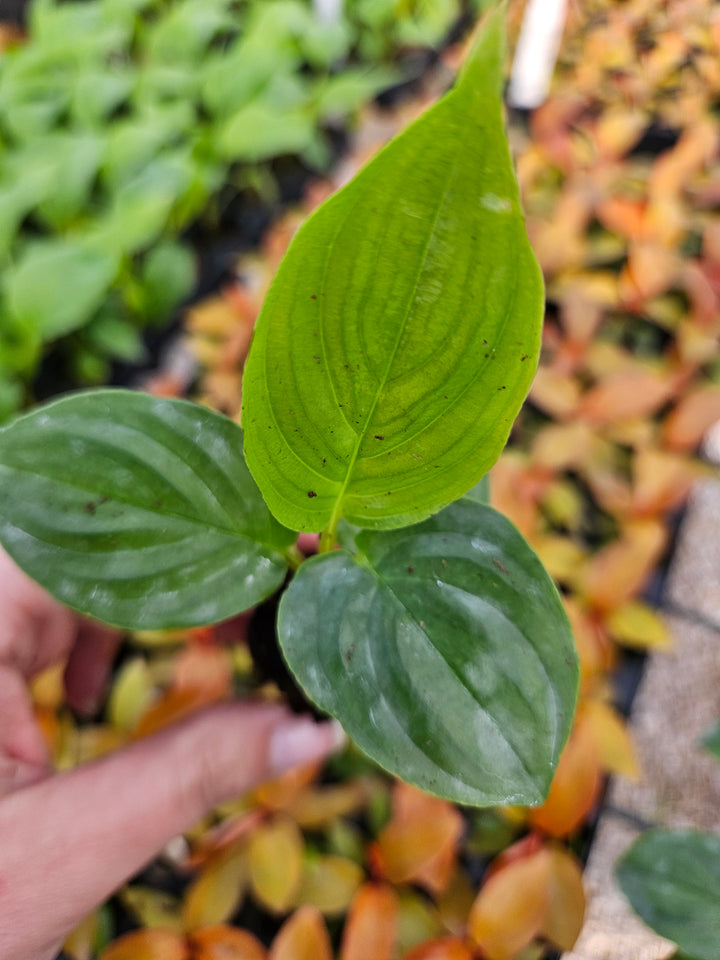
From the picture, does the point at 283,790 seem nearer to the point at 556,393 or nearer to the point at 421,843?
the point at 421,843

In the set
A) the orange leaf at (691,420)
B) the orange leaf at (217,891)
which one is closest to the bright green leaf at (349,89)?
the orange leaf at (691,420)

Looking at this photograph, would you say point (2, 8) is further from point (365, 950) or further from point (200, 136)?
point (365, 950)

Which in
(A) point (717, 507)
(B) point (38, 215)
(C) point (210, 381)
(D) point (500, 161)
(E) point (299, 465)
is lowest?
(A) point (717, 507)

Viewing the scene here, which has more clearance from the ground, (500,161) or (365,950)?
(500,161)

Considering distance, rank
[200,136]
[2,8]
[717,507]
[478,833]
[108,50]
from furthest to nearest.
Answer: [2,8] < [108,50] < [200,136] < [717,507] < [478,833]

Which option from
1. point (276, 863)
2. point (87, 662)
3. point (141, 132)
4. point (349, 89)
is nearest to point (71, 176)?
point (141, 132)

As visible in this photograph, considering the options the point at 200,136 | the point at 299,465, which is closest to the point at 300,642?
the point at 299,465

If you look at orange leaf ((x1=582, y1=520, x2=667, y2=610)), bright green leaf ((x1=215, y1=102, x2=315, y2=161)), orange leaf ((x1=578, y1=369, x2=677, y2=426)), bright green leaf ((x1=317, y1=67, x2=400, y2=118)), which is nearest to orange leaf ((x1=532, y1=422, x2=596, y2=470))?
orange leaf ((x1=578, y1=369, x2=677, y2=426))
